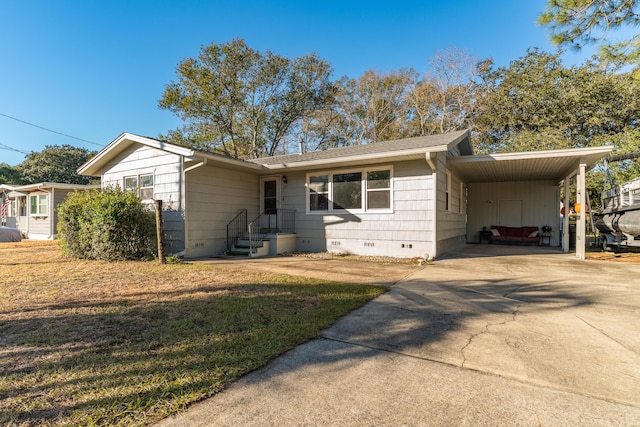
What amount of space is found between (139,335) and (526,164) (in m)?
10.6

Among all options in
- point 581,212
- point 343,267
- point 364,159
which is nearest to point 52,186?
point 364,159

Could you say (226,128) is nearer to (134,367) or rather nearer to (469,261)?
(469,261)

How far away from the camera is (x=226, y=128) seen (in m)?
21.8

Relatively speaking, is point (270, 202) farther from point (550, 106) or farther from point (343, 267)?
point (550, 106)

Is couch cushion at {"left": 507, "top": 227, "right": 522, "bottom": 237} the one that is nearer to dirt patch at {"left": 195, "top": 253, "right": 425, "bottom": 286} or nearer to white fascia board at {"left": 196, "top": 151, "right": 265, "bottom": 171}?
dirt patch at {"left": 195, "top": 253, "right": 425, "bottom": 286}

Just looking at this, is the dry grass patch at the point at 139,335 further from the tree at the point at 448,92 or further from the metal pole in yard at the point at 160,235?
the tree at the point at 448,92

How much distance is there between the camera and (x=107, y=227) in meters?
7.88

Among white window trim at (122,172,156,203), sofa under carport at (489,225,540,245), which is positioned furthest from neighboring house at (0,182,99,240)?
sofa under carport at (489,225,540,245)

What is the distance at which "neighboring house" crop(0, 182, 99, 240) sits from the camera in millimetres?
15799

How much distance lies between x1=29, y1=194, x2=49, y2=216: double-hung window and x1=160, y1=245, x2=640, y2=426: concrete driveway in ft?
63.8

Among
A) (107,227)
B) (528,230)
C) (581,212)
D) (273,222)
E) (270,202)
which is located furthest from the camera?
(528,230)

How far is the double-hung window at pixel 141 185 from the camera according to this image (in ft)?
31.9

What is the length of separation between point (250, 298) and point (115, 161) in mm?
9355

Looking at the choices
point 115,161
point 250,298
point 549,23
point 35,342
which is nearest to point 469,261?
point 549,23
